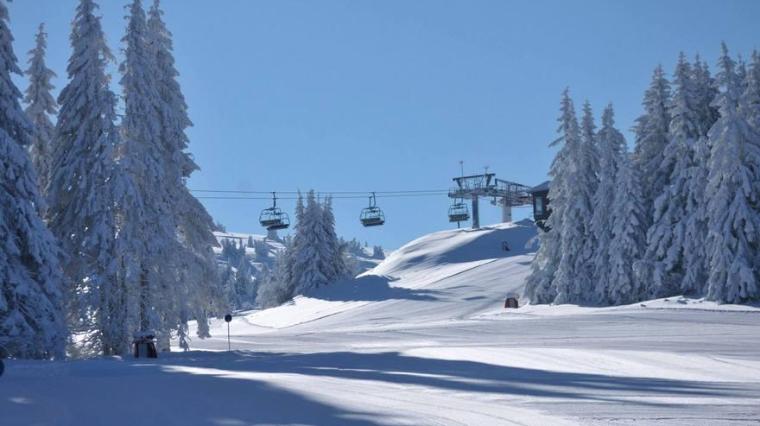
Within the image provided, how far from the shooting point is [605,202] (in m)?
44.7

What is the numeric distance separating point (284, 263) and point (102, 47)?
5348 cm

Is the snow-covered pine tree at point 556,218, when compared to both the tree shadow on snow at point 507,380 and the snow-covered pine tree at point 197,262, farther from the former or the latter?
the tree shadow on snow at point 507,380

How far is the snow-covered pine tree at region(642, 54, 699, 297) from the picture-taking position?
134ft

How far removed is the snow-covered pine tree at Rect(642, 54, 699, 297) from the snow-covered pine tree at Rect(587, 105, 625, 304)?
274 cm

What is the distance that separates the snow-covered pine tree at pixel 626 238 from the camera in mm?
42500

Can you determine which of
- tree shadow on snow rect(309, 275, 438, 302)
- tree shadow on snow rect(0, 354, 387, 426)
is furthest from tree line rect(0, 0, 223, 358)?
tree shadow on snow rect(309, 275, 438, 302)

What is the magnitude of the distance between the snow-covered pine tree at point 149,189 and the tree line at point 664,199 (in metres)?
25.4

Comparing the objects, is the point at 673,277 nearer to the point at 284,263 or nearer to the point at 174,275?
the point at 174,275

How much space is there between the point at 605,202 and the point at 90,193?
30169 millimetres

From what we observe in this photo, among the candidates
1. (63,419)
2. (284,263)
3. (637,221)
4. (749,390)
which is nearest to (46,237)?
(63,419)

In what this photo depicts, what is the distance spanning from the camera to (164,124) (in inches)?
1152

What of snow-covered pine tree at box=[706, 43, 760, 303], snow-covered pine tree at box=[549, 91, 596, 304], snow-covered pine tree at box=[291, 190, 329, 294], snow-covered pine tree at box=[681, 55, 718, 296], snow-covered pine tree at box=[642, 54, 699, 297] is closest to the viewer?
snow-covered pine tree at box=[706, 43, 760, 303]

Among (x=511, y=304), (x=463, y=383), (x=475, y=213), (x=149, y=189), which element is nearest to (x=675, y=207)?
(x=511, y=304)

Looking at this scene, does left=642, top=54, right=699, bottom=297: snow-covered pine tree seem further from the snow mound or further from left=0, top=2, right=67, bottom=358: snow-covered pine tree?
left=0, top=2, right=67, bottom=358: snow-covered pine tree
